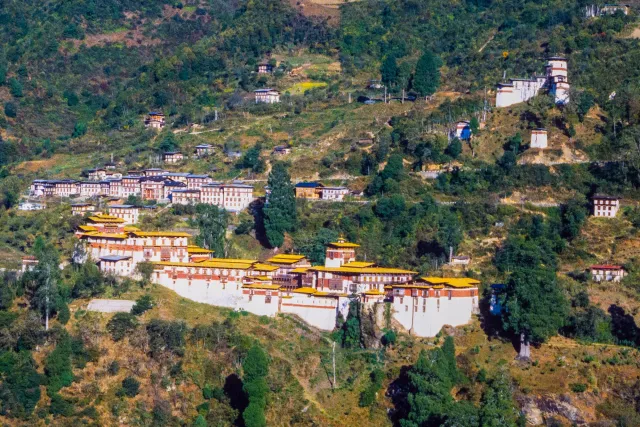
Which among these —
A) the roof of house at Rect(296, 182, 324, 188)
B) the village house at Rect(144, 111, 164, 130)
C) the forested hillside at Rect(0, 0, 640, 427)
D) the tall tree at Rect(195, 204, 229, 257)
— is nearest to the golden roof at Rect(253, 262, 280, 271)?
the forested hillside at Rect(0, 0, 640, 427)

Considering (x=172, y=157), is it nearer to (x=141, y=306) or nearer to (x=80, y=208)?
(x=80, y=208)

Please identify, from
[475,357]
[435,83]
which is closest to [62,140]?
[435,83]

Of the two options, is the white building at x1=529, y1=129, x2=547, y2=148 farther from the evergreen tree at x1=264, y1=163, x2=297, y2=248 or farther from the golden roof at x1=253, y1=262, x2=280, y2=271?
the golden roof at x1=253, y1=262, x2=280, y2=271

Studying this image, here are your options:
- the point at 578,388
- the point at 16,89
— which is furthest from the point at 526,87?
the point at 16,89

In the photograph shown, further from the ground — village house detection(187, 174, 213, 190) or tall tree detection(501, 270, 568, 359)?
village house detection(187, 174, 213, 190)

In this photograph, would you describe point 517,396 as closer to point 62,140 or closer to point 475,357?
point 475,357

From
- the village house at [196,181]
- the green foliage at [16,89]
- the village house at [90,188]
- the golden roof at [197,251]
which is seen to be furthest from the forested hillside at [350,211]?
the village house at [90,188]
